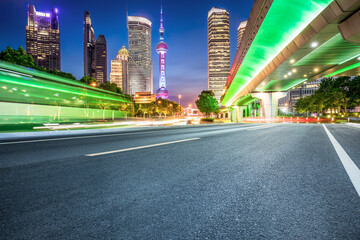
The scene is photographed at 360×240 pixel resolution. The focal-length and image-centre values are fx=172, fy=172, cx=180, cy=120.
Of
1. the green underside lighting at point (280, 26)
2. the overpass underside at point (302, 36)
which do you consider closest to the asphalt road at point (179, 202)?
the overpass underside at point (302, 36)

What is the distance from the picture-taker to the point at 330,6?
8.55 metres

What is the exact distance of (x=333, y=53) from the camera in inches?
607

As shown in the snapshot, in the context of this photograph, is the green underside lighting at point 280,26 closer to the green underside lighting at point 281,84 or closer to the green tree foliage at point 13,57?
the green underside lighting at point 281,84

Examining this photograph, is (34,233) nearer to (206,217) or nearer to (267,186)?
(206,217)

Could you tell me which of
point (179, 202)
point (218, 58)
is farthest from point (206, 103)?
point (218, 58)

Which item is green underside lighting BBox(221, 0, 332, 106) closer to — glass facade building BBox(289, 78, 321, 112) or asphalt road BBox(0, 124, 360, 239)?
asphalt road BBox(0, 124, 360, 239)

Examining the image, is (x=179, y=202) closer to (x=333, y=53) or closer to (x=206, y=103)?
(x=333, y=53)

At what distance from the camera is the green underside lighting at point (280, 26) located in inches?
359

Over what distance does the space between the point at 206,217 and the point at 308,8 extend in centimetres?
1243

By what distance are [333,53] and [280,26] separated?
7961 millimetres

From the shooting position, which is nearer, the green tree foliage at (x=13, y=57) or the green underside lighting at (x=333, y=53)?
the green underside lighting at (x=333, y=53)

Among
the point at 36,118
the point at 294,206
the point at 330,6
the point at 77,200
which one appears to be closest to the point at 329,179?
the point at 294,206

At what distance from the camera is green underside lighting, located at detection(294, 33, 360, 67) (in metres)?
13.1

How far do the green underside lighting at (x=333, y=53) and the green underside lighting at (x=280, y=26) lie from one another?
2.89m
